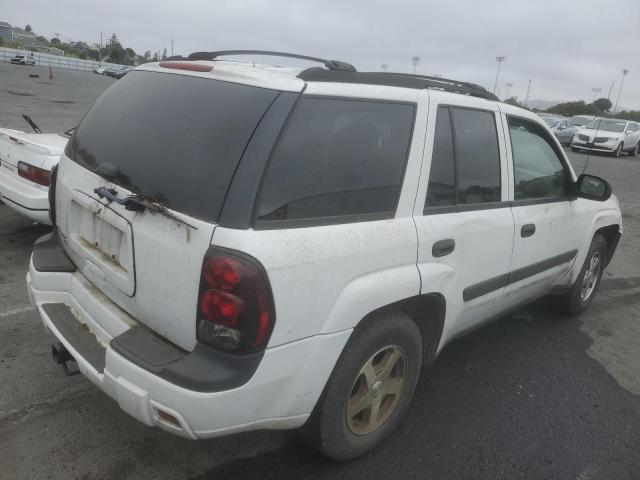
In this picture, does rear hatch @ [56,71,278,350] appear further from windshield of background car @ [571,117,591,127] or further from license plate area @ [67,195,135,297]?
windshield of background car @ [571,117,591,127]

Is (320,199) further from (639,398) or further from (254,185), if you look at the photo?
(639,398)

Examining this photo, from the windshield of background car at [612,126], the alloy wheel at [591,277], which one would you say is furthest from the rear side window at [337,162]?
the windshield of background car at [612,126]

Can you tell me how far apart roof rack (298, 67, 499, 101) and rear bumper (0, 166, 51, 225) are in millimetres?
3211

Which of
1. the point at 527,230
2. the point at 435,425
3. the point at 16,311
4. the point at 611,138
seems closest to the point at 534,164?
the point at 527,230

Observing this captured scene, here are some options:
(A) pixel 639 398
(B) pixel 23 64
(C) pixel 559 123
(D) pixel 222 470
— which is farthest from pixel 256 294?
(B) pixel 23 64

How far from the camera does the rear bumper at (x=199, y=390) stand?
183cm

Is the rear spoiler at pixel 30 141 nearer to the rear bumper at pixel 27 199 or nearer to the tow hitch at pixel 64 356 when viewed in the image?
the rear bumper at pixel 27 199

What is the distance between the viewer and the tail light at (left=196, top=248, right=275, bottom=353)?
1785 mm

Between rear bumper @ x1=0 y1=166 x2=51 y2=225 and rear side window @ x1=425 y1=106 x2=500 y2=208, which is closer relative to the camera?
rear side window @ x1=425 y1=106 x2=500 y2=208

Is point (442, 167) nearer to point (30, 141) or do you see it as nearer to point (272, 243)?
point (272, 243)

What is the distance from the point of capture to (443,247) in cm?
251

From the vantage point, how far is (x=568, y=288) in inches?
163

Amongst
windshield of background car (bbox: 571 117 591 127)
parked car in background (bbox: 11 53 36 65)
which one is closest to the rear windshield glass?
windshield of background car (bbox: 571 117 591 127)

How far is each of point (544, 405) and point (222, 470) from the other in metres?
2.00
